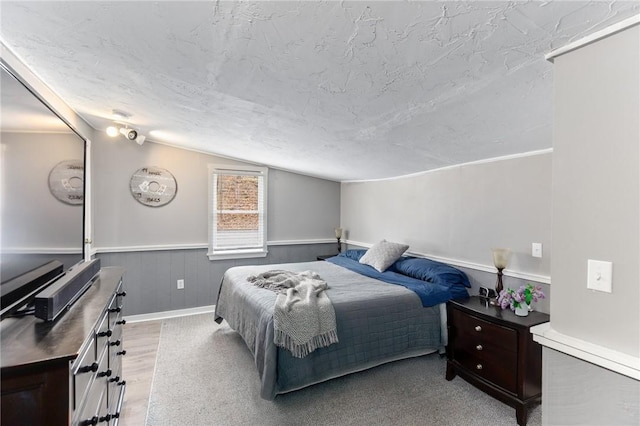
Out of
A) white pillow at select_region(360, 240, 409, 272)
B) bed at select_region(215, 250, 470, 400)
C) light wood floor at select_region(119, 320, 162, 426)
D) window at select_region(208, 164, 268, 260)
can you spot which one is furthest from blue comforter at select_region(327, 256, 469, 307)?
light wood floor at select_region(119, 320, 162, 426)

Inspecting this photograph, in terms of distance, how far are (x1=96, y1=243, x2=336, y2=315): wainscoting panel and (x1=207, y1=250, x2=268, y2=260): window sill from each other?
62mm

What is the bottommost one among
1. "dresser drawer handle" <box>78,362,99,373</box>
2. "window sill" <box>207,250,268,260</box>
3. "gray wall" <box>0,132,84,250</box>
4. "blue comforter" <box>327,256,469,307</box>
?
"blue comforter" <box>327,256,469,307</box>

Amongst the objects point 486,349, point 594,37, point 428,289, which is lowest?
point 486,349

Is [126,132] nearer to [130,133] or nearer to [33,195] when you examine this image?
[130,133]

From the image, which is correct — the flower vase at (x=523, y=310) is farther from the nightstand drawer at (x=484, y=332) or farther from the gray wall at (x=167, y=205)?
the gray wall at (x=167, y=205)

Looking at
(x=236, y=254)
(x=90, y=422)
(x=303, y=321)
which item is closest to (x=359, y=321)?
(x=303, y=321)

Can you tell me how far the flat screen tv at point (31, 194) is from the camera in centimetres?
110

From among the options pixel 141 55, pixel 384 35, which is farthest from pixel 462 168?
pixel 141 55

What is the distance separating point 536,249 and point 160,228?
166 inches

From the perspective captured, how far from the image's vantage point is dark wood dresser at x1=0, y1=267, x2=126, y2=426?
849mm

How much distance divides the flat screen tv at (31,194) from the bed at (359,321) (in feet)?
4.46

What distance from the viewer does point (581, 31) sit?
1158 millimetres

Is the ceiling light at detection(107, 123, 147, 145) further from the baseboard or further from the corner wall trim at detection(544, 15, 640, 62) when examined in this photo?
the corner wall trim at detection(544, 15, 640, 62)

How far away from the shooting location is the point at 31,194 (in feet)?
4.23
